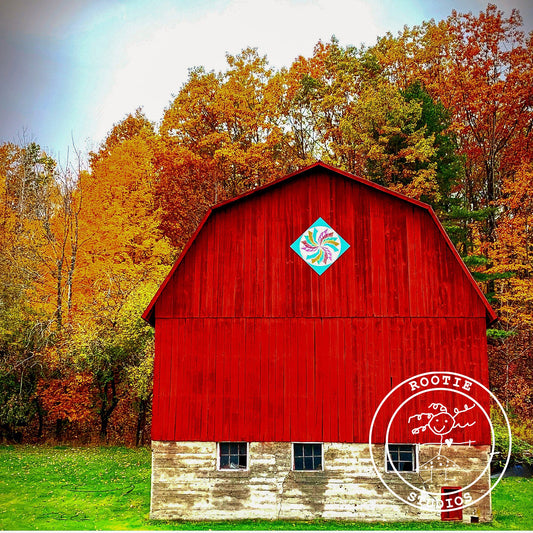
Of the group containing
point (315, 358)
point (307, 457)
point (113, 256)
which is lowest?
point (307, 457)

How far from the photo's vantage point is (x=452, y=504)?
13.2 meters

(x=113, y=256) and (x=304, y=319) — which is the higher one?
(x=113, y=256)

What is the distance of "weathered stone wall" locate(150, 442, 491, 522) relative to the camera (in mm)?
13289

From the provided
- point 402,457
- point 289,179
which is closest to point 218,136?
point 289,179

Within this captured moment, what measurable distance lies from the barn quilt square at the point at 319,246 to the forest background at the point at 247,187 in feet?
39.0

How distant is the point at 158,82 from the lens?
47344 millimetres

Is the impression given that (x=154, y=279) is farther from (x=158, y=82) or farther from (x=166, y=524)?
(x=158, y=82)

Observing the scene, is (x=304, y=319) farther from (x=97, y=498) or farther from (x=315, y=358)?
(x=97, y=498)

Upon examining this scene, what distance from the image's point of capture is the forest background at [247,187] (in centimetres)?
2491

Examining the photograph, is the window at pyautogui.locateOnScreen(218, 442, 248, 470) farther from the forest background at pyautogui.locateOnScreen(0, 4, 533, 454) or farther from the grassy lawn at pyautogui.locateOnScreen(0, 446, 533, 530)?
the forest background at pyautogui.locateOnScreen(0, 4, 533, 454)

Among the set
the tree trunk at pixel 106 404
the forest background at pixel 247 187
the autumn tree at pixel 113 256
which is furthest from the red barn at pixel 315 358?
the tree trunk at pixel 106 404

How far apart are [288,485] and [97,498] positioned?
Result: 571 cm

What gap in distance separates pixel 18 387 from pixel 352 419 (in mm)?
17833

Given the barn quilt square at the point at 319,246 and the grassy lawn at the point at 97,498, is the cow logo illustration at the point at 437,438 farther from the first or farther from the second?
the barn quilt square at the point at 319,246
